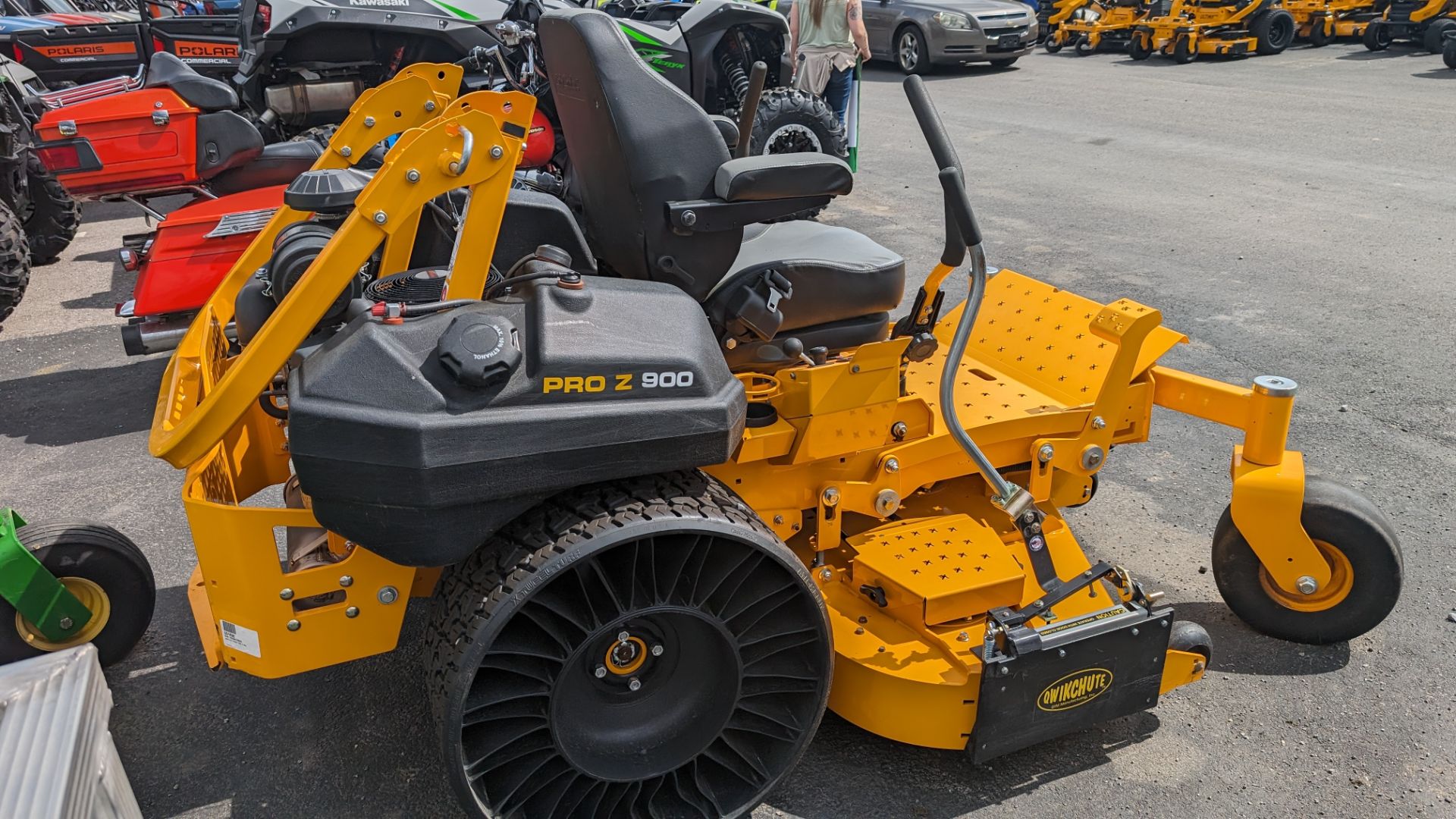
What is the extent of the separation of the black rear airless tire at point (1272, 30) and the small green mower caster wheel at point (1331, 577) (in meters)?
13.7

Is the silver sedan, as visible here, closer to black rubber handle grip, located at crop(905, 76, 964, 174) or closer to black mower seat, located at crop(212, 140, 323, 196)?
black mower seat, located at crop(212, 140, 323, 196)

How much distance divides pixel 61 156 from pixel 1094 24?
14374 mm

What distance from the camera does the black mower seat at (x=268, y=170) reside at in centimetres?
611

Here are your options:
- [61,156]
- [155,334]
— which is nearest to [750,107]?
[155,334]

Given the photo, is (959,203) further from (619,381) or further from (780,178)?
(619,381)

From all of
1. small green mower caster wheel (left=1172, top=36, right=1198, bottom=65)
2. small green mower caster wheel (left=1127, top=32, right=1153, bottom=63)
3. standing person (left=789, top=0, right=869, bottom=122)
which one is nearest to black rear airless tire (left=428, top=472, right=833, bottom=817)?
standing person (left=789, top=0, right=869, bottom=122)

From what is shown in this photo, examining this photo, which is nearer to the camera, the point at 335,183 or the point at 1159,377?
the point at 335,183

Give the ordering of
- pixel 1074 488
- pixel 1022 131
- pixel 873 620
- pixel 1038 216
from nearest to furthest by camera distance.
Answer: pixel 873 620, pixel 1074 488, pixel 1038 216, pixel 1022 131

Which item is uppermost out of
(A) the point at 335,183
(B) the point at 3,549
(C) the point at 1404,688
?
(A) the point at 335,183

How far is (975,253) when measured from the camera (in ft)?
8.16

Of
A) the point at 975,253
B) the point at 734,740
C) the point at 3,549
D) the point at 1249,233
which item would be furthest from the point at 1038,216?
the point at 3,549

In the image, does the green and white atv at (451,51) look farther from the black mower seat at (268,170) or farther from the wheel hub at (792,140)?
the black mower seat at (268,170)

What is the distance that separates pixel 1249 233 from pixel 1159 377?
4.54 metres

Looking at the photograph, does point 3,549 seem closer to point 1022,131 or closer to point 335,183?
point 335,183
